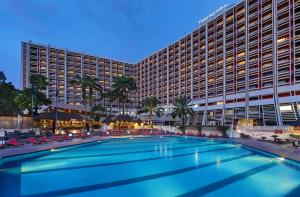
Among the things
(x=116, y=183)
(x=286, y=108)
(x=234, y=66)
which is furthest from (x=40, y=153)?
(x=234, y=66)

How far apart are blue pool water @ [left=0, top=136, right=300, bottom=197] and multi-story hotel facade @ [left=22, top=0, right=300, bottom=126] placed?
142 feet

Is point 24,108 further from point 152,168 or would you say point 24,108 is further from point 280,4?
point 280,4

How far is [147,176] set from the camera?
13938 millimetres

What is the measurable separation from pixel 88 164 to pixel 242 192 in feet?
34.6

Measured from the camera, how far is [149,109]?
Result: 69.4 meters

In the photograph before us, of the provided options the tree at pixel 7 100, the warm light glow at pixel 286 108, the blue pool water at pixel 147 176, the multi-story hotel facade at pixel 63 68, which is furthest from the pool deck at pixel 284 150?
the multi-story hotel facade at pixel 63 68

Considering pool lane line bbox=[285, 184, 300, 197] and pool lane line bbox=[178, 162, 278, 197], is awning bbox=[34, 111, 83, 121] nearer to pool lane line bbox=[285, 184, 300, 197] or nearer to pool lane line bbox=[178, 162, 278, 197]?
pool lane line bbox=[178, 162, 278, 197]

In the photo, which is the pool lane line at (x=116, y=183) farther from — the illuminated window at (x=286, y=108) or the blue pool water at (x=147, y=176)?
the illuminated window at (x=286, y=108)

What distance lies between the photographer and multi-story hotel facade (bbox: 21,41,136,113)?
10075 centimetres

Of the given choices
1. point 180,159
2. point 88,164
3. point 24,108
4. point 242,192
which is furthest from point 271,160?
point 24,108

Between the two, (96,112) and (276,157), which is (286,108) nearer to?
(276,157)

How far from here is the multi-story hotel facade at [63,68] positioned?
10075cm

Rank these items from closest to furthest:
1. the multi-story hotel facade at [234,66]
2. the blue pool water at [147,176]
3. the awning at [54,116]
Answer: the blue pool water at [147,176]
the awning at [54,116]
the multi-story hotel facade at [234,66]

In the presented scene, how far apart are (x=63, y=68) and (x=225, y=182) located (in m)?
104
